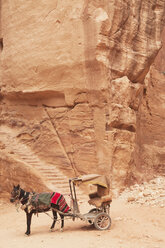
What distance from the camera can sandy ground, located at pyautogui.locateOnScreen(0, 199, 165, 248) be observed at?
5.04m

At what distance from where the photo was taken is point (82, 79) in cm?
945

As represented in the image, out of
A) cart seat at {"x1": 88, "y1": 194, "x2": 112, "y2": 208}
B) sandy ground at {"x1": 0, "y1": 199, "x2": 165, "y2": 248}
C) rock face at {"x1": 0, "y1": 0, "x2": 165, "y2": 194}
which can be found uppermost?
rock face at {"x1": 0, "y1": 0, "x2": 165, "y2": 194}

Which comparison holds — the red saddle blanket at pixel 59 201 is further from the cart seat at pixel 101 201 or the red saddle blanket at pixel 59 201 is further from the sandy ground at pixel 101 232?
the cart seat at pixel 101 201

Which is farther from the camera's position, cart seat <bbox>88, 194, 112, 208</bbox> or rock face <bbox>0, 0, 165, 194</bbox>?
rock face <bbox>0, 0, 165, 194</bbox>

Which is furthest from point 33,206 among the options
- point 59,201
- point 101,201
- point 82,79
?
point 82,79

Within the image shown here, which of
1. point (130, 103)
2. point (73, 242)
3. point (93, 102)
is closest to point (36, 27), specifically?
point (93, 102)

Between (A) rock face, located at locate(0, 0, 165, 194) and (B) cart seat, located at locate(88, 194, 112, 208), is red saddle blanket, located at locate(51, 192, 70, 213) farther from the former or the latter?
(A) rock face, located at locate(0, 0, 165, 194)

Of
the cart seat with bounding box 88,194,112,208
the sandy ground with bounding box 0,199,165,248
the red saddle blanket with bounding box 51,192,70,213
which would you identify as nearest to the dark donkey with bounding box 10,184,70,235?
the red saddle blanket with bounding box 51,192,70,213

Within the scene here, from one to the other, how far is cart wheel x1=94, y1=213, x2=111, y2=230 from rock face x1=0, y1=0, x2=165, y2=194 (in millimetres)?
2977

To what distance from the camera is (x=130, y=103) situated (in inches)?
388

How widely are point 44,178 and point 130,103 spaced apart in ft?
11.8

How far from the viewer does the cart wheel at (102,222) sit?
5867 millimetres

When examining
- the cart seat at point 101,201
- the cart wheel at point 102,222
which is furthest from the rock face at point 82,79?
the cart wheel at point 102,222

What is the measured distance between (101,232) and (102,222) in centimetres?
29
